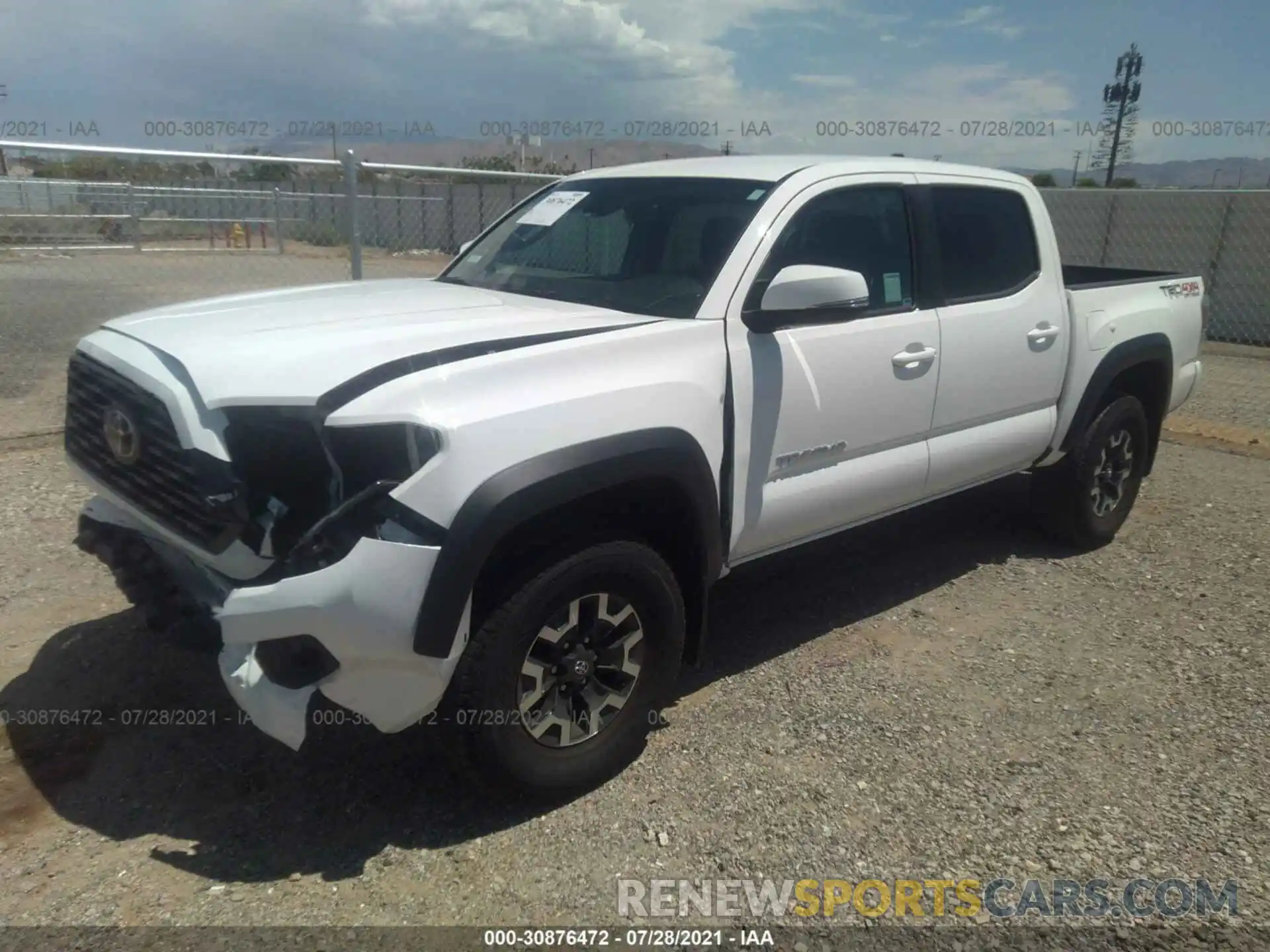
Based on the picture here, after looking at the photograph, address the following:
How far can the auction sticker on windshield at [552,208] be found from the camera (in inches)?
163

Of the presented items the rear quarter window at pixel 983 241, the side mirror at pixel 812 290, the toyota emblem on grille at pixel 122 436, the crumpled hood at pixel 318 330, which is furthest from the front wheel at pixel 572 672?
the rear quarter window at pixel 983 241

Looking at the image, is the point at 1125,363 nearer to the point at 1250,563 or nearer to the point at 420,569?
the point at 1250,563

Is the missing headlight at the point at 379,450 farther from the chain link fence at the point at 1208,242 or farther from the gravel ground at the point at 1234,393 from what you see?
the chain link fence at the point at 1208,242

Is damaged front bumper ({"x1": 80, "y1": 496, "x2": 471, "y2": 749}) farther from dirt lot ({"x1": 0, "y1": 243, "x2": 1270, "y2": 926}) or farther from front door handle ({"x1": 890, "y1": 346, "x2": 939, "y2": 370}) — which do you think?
front door handle ({"x1": 890, "y1": 346, "x2": 939, "y2": 370})

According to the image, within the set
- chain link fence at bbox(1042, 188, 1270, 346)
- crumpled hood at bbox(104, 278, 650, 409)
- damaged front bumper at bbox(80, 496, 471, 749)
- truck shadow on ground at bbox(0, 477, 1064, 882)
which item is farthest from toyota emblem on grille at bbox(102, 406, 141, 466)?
chain link fence at bbox(1042, 188, 1270, 346)

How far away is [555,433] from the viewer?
2650 mm

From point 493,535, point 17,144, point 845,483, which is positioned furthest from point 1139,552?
point 17,144

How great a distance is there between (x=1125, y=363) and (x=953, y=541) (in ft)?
4.32

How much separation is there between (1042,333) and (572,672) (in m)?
2.94

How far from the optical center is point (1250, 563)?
17.2 ft

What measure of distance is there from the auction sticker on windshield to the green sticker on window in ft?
4.43

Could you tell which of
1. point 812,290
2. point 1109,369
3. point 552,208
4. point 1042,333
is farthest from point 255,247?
point 812,290

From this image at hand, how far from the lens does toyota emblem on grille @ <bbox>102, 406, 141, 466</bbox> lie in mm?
2787
